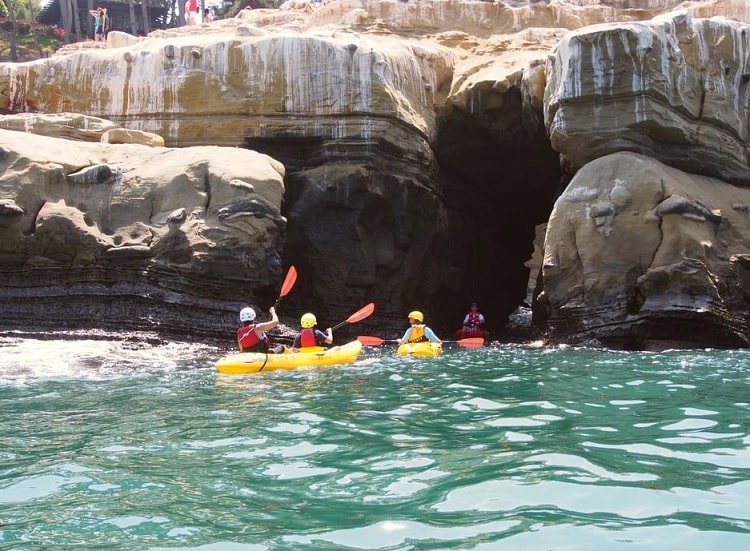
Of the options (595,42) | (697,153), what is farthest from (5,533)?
(697,153)

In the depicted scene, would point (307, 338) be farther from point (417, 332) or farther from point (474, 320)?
point (474, 320)

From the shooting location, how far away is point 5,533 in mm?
3334

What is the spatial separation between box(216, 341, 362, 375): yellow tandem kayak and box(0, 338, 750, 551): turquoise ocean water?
41.0 inches

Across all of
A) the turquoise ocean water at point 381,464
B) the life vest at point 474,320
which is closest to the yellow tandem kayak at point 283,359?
the turquoise ocean water at point 381,464

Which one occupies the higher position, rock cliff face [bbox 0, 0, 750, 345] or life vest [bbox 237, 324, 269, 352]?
rock cliff face [bbox 0, 0, 750, 345]

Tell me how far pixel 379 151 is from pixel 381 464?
39.4 feet

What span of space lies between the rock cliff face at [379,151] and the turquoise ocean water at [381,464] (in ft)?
14.7

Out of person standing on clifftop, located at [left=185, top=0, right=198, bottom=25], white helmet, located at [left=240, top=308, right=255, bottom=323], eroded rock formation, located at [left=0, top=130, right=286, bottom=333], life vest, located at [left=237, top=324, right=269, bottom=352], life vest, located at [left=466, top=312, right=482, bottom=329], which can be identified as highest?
person standing on clifftop, located at [left=185, top=0, right=198, bottom=25]

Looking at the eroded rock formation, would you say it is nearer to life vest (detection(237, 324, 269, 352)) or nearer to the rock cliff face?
the rock cliff face

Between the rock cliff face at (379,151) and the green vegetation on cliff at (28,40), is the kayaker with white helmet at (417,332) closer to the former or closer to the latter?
the rock cliff face at (379,151)

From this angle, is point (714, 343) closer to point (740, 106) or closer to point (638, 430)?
point (740, 106)

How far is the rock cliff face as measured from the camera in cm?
1252

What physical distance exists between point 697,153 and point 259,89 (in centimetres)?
831

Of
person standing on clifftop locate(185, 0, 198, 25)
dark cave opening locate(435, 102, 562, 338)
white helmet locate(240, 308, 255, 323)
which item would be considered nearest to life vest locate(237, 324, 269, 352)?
white helmet locate(240, 308, 255, 323)
